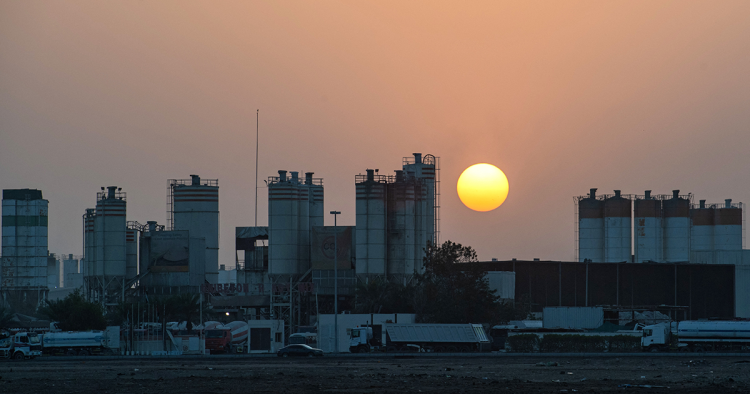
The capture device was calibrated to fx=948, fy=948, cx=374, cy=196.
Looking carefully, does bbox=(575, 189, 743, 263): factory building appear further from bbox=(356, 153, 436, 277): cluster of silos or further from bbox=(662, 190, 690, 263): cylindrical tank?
bbox=(356, 153, 436, 277): cluster of silos

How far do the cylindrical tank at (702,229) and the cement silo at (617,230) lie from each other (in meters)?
22.4

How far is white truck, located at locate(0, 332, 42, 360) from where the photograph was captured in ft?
215

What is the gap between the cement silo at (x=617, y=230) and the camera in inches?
6053

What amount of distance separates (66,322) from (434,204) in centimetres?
4171

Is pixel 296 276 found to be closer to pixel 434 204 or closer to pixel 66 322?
pixel 434 204

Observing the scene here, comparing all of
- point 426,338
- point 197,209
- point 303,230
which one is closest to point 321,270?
point 303,230

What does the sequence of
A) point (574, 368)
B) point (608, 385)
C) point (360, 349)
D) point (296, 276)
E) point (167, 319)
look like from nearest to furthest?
point (608, 385) < point (574, 368) < point (360, 349) < point (167, 319) < point (296, 276)

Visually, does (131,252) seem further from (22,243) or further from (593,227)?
(593,227)

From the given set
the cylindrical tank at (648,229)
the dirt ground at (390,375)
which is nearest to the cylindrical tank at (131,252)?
the dirt ground at (390,375)

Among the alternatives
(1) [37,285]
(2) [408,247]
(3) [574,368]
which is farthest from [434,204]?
(1) [37,285]

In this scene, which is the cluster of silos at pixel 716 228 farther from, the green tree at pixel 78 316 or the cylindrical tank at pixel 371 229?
the green tree at pixel 78 316

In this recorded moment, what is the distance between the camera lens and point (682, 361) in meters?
53.9

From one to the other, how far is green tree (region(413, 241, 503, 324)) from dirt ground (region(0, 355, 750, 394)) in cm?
2428

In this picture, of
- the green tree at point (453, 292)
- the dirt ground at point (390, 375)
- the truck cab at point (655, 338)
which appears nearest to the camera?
the dirt ground at point (390, 375)
